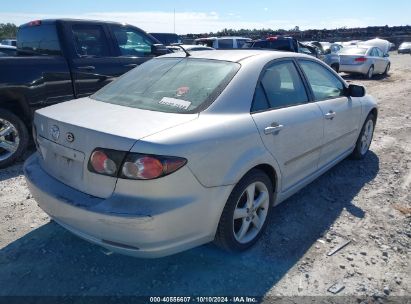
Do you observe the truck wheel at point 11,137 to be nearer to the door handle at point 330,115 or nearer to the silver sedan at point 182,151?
the silver sedan at point 182,151

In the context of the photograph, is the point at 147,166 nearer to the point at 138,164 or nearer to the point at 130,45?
the point at 138,164

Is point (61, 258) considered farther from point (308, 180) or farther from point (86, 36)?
point (86, 36)

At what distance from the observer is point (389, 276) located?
2.65 metres

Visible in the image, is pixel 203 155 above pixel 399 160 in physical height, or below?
above

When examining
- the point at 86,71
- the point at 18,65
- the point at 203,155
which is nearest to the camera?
the point at 203,155

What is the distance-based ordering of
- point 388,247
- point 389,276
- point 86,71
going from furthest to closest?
point 86,71
point 388,247
point 389,276

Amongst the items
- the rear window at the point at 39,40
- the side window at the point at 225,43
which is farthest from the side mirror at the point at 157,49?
the side window at the point at 225,43

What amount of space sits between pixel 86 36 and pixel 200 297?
4.42 meters

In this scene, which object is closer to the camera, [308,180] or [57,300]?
[57,300]

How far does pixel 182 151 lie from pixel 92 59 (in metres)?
3.74

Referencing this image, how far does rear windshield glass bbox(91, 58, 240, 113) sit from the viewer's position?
2.65 metres

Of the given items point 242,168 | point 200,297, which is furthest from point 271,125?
point 200,297

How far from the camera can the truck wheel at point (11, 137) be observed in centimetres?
445

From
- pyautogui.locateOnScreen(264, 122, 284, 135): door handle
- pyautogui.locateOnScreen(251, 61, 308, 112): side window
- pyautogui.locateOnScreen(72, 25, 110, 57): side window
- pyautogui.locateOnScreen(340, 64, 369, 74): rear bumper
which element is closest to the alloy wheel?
pyautogui.locateOnScreen(264, 122, 284, 135): door handle
